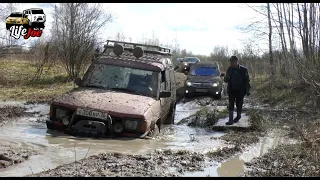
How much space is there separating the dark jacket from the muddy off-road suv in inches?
70.4

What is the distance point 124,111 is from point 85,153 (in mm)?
1238

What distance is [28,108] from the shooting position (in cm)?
1220

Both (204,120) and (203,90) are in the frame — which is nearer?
(204,120)

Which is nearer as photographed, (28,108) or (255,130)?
(255,130)

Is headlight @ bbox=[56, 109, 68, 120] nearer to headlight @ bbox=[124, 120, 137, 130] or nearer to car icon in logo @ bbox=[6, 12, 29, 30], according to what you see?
headlight @ bbox=[124, 120, 137, 130]

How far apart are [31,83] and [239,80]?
15005 mm

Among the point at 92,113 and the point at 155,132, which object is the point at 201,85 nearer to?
the point at 155,132

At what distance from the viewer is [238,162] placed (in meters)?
6.18

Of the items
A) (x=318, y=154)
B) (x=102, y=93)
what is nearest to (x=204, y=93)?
(x=102, y=93)

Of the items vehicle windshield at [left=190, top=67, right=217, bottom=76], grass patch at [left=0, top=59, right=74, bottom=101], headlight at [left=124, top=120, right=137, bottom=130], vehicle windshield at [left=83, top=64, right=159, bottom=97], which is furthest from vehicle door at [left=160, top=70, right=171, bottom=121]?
vehicle windshield at [left=190, top=67, right=217, bottom=76]

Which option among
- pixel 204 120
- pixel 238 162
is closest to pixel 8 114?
pixel 204 120

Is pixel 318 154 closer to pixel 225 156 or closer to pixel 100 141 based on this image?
pixel 225 156

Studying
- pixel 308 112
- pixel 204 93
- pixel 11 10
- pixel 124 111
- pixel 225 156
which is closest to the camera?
pixel 225 156

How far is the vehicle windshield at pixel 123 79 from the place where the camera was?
320 inches
